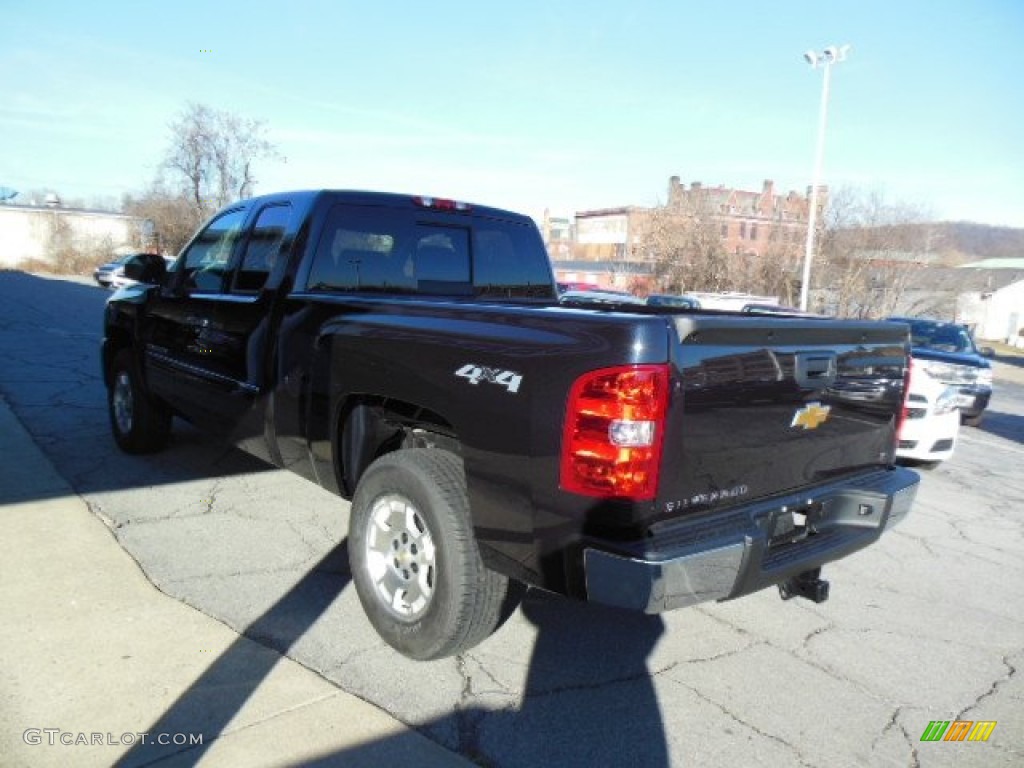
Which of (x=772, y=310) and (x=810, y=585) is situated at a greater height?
(x=772, y=310)

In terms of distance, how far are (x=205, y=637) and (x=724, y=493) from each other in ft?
7.37

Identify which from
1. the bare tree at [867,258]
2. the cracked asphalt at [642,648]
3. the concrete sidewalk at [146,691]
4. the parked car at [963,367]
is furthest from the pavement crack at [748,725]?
the bare tree at [867,258]

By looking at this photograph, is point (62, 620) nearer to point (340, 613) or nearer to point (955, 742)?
point (340, 613)

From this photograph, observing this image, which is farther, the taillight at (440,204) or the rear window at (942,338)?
the rear window at (942,338)

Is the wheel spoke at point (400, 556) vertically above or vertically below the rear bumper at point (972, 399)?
above

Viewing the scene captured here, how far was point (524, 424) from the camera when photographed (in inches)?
99.0

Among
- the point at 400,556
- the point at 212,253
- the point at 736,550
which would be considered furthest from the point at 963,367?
the point at 400,556

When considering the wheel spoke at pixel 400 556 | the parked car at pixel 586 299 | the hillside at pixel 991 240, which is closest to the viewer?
the wheel spoke at pixel 400 556

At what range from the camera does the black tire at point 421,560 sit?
2832 mm

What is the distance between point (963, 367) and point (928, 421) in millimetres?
5278

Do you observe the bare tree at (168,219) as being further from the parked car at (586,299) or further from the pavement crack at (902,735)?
the pavement crack at (902,735)

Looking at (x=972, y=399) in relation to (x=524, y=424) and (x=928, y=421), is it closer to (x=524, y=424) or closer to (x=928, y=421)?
(x=928, y=421)

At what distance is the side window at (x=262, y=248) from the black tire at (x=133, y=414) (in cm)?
175

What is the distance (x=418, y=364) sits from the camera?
2953mm
